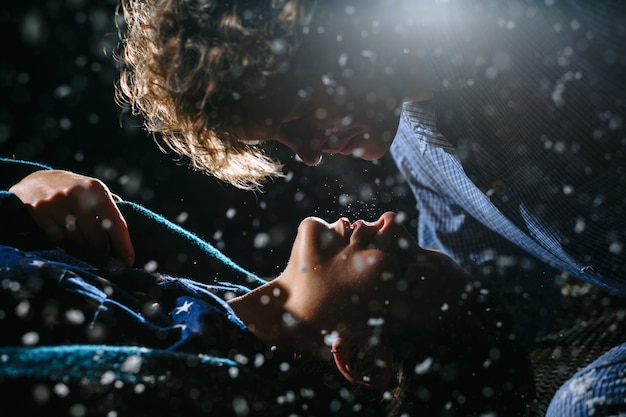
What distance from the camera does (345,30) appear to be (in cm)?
88

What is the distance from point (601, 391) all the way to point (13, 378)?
90 cm

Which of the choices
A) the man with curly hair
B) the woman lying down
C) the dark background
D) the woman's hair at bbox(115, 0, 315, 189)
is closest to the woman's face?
the woman lying down

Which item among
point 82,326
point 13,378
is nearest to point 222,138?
point 82,326

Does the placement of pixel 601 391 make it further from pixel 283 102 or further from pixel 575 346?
pixel 575 346

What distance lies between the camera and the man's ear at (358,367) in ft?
3.35

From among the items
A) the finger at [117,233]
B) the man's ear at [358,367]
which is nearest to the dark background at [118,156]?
the finger at [117,233]

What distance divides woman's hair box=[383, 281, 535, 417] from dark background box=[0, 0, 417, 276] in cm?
60

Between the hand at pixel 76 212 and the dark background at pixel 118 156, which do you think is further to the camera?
the dark background at pixel 118 156

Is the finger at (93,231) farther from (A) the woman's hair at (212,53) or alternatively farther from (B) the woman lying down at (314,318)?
(A) the woman's hair at (212,53)

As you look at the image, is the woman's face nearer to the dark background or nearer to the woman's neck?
the woman's neck

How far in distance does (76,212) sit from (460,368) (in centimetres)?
82

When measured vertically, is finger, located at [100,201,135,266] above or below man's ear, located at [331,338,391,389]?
above

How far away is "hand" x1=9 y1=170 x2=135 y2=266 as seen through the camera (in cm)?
98

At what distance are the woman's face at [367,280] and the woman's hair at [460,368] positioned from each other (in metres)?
0.04
